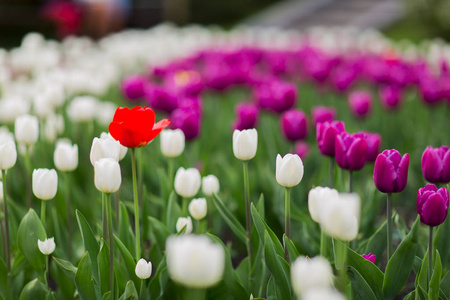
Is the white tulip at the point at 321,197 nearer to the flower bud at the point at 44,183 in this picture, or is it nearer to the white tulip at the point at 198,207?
the white tulip at the point at 198,207

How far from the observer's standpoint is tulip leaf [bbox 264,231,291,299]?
1.41 metres

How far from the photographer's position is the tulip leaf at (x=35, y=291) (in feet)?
5.18

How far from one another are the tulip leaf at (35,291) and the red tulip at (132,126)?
1.69ft

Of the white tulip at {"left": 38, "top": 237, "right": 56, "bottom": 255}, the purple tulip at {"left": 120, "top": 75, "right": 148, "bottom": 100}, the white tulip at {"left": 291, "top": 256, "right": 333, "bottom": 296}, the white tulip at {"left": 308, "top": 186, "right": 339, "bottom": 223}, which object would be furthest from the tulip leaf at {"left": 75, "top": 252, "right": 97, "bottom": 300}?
the purple tulip at {"left": 120, "top": 75, "right": 148, "bottom": 100}

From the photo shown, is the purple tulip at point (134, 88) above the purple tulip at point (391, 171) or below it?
above

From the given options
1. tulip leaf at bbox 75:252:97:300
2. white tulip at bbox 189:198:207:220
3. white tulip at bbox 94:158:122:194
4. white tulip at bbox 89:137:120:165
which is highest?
white tulip at bbox 89:137:120:165


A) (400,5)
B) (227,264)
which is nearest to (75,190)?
(227,264)

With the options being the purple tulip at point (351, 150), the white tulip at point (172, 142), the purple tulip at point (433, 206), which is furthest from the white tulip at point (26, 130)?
the purple tulip at point (433, 206)

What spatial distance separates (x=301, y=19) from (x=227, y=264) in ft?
48.0

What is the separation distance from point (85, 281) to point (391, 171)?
89cm

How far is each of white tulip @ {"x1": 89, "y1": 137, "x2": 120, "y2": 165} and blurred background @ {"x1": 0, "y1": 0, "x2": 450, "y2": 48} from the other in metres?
10.9

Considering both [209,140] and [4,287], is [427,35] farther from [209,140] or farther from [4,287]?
[4,287]

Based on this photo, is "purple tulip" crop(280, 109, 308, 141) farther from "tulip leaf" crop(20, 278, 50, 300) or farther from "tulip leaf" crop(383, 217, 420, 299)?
"tulip leaf" crop(20, 278, 50, 300)

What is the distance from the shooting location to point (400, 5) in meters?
16.3
